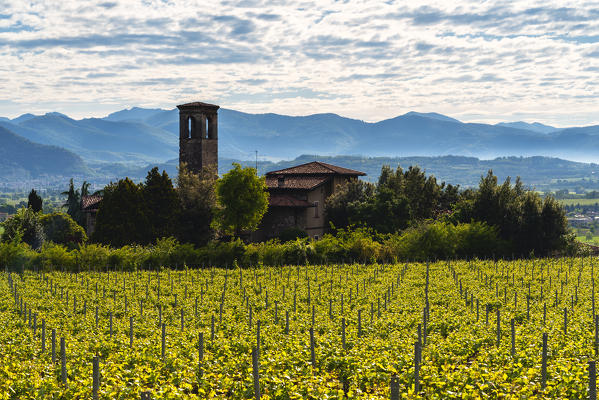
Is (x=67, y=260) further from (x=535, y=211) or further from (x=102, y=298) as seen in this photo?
(x=535, y=211)

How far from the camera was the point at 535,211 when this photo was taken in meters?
47.4

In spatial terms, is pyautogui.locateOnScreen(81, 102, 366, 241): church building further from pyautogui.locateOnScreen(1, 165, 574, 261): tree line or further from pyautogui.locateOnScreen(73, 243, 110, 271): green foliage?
pyautogui.locateOnScreen(73, 243, 110, 271): green foliage

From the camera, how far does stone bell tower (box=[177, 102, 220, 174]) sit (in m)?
59.9

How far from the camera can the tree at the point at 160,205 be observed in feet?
150

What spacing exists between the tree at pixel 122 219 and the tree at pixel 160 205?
1.70 ft

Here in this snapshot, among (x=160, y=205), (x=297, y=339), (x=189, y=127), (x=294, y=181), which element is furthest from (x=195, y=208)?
(x=297, y=339)

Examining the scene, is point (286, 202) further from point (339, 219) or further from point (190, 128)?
point (190, 128)

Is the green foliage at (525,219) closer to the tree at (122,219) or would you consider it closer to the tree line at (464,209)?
the tree line at (464,209)

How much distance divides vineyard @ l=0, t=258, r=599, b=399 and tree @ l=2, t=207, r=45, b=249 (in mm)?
18438

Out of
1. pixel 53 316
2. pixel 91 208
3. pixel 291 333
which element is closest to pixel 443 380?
pixel 291 333

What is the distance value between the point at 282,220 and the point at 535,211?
21256 millimetres

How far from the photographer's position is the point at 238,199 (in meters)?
46.7

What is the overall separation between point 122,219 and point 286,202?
48.8 ft

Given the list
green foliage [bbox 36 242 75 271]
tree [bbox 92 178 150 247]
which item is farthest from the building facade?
green foliage [bbox 36 242 75 271]
